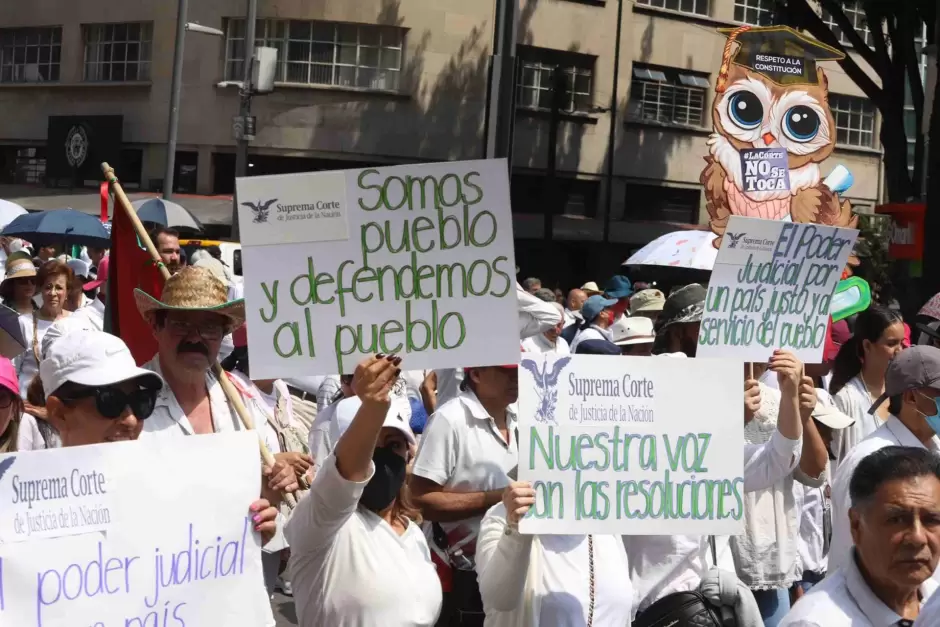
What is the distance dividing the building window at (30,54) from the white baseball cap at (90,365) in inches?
1241

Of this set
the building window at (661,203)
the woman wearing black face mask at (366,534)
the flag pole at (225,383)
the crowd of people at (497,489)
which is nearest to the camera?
the crowd of people at (497,489)

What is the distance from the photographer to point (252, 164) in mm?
31031

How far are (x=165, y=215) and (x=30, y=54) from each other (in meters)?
21.5

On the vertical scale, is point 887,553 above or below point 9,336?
below

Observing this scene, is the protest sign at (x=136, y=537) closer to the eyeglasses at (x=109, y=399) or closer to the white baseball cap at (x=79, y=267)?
the eyeglasses at (x=109, y=399)

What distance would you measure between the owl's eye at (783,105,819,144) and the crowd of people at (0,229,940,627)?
1.16m

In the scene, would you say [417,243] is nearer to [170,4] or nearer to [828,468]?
[828,468]

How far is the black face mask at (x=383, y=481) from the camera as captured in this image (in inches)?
175

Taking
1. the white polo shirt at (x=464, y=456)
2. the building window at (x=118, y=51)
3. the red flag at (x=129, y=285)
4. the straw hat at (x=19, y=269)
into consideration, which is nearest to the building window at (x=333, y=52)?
the building window at (x=118, y=51)

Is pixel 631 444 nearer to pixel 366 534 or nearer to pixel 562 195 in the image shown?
pixel 366 534

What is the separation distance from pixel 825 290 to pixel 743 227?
527 mm

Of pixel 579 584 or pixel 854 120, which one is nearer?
pixel 579 584

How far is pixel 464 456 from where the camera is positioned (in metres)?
5.03

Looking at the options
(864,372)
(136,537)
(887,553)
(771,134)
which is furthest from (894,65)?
(136,537)
